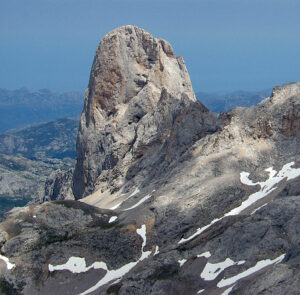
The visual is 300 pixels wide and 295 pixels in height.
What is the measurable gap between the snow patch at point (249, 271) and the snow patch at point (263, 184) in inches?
607

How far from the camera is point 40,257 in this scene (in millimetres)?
76438

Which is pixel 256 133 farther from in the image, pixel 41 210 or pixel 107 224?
pixel 41 210

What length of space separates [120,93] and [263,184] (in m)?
62.3

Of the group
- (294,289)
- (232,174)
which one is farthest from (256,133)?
(294,289)

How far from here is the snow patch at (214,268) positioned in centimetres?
5656

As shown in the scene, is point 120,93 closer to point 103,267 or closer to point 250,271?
point 103,267

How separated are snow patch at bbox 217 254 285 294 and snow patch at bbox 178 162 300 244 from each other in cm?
1542

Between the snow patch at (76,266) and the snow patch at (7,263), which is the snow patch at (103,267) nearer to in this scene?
the snow patch at (76,266)

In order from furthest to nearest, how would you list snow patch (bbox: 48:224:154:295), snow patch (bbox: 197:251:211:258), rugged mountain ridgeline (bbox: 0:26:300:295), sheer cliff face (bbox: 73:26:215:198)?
sheer cliff face (bbox: 73:26:215:198) < snow patch (bbox: 48:224:154:295) < snow patch (bbox: 197:251:211:258) < rugged mountain ridgeline (bbox: 0:26:300:295)

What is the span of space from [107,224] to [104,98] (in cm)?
5708

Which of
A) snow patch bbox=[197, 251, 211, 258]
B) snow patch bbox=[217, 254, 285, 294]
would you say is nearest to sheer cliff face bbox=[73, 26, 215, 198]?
snow patch bbox=[197, 251, 211, 258]

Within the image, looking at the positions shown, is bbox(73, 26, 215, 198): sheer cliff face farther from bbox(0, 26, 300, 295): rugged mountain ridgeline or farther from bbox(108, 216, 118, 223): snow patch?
bbox(108, 216, 118, 223): snow patch

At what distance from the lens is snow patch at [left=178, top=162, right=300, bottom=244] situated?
71812 millimetres

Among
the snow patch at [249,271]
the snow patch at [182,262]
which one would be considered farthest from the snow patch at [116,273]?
the snow patch at [249,271]
